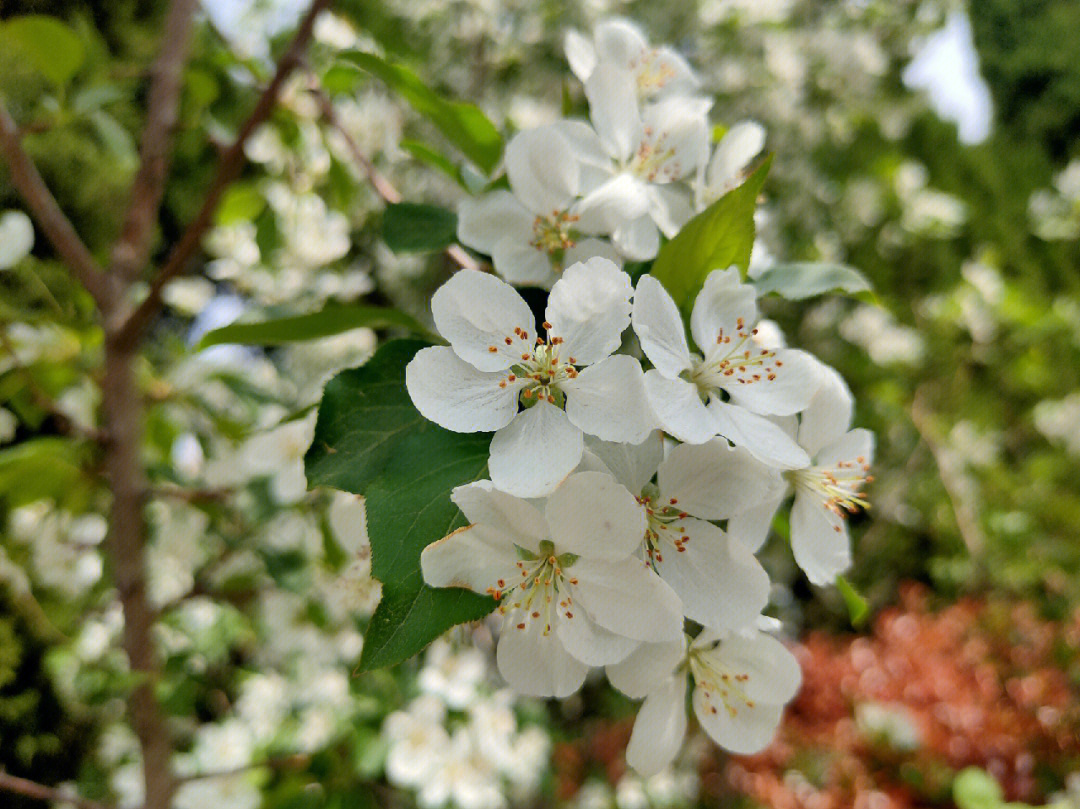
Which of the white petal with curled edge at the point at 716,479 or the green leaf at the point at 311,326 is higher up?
the white petal with curled edge at the point at 716,479

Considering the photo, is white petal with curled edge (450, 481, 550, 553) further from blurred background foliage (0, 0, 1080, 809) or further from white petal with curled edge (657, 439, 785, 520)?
blurred background foliage (0, 0, 1080, 809)

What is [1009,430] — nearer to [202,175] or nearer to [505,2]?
[505,2]

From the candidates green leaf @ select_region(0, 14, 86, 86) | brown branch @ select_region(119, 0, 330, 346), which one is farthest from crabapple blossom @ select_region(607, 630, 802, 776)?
green leaf @ select_region(0, 14, 86, 86)

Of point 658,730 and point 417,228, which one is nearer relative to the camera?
point 658,730

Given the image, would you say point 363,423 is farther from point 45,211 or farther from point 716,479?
point 45,211

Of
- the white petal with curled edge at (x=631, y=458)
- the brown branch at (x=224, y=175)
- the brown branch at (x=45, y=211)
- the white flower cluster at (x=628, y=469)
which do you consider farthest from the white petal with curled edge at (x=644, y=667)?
the brown branch at (x=45, y=211)

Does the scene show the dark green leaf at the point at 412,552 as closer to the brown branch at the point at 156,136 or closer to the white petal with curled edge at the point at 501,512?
the white petal with curled edge at the point at 501,512

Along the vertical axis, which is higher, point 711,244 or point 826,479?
point 711,244

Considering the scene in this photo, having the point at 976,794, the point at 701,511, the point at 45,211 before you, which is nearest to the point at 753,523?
the point at 701,511
